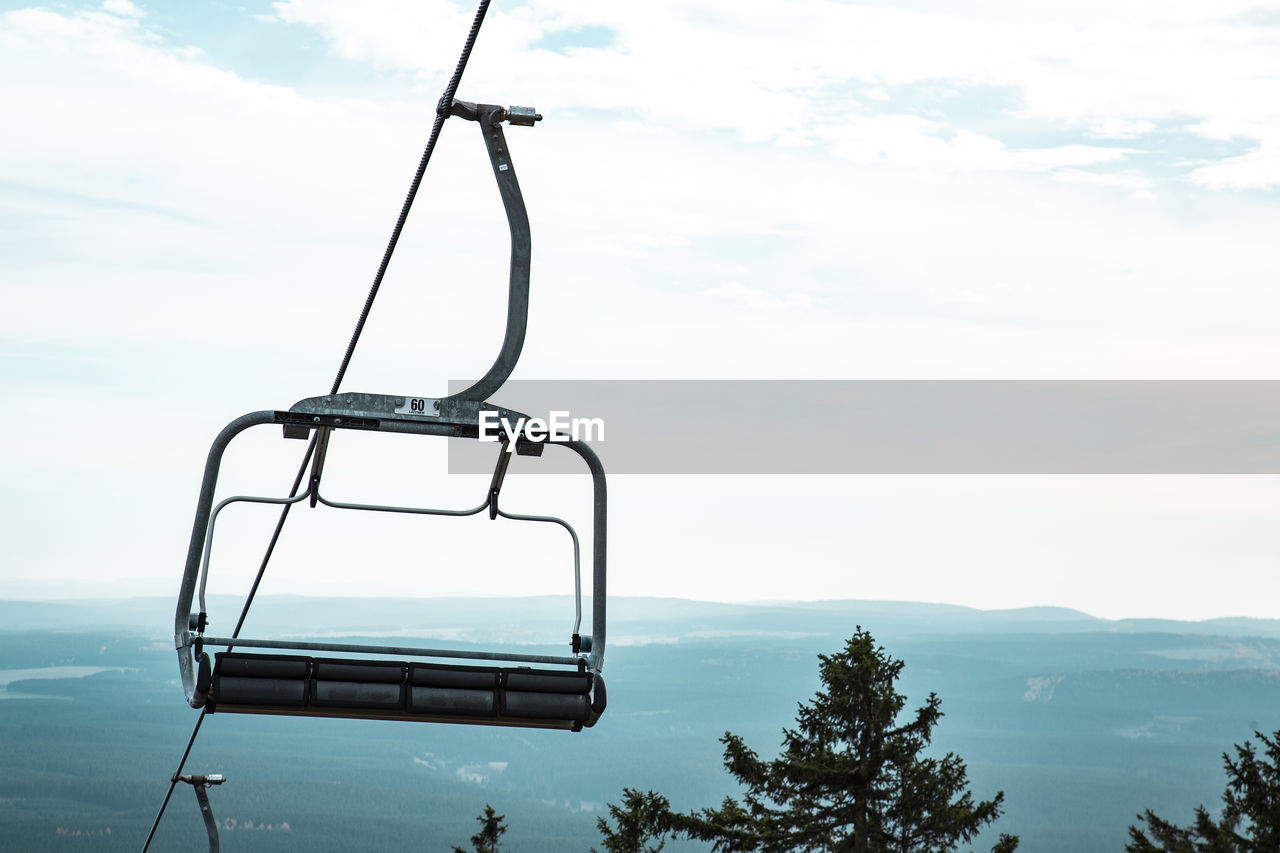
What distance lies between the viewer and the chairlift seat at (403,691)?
20.6 feet

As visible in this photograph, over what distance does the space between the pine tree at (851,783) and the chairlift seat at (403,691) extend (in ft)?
59.3

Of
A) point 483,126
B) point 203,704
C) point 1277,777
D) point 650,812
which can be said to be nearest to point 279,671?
point 203,704

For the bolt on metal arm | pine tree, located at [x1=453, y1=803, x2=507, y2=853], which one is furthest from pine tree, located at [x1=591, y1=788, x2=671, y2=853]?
the bolt on metal arm

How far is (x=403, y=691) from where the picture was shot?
645 cm

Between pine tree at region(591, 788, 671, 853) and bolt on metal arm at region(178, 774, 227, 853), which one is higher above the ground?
bolt on metal arm at region(178, 774, 227, 853)

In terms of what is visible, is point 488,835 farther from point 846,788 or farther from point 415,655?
point 415,655

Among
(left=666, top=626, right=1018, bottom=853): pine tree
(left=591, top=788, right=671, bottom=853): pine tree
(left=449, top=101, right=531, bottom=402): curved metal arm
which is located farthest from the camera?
(left=591, top=788, right=671, bottom=853): pine tree

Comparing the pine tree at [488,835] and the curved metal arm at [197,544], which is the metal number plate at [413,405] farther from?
the pine tree at [488,835]

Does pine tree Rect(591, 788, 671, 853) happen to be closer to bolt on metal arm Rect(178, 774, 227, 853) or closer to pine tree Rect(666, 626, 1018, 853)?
pine tree Rect(666, 626, 1018, 853)

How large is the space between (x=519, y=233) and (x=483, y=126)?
0.56m

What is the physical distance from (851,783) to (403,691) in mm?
18884

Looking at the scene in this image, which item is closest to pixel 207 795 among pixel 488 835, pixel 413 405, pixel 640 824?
pixel 413 405

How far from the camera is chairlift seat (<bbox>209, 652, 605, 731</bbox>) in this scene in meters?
6.28

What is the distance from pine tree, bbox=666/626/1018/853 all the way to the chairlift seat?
59.3 ft
